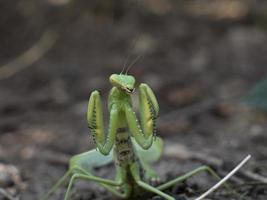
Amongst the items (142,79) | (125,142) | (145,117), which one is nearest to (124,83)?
(145,117)

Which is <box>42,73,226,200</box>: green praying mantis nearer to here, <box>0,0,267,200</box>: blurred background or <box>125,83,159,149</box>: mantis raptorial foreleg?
<box>125,83,159,149</box>: mantis raptorial foreleg

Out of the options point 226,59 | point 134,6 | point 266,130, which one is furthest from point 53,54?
point 266,130

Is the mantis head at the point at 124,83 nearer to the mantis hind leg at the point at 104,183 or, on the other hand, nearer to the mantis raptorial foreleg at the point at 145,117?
the mantis raptorial foreleg at the point at 145,117

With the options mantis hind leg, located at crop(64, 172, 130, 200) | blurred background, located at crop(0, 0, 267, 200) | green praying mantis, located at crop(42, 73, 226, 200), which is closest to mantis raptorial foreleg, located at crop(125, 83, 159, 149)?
green praying mantis, located at crop(42, 73, 226, 200)

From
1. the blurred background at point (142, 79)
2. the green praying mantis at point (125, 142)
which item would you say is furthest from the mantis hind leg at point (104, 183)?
the blurred background at point (142, 79)

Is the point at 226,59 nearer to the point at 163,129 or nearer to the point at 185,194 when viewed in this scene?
the point at 163,129

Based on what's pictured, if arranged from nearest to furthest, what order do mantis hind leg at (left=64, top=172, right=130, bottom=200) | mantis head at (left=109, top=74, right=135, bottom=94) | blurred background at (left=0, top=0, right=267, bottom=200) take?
mantis head at (left=109, top=74, right=135, bottom=94)
mantis hind leg at (left=64, top=172, right=130, bottom=200)
blurred background at (left=0, top=0, right=267, bottom=200)

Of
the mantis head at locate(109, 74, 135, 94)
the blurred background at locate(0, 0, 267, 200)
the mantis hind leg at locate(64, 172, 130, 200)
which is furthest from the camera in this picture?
the blurred background at locate(0, 0, 267, 200)
